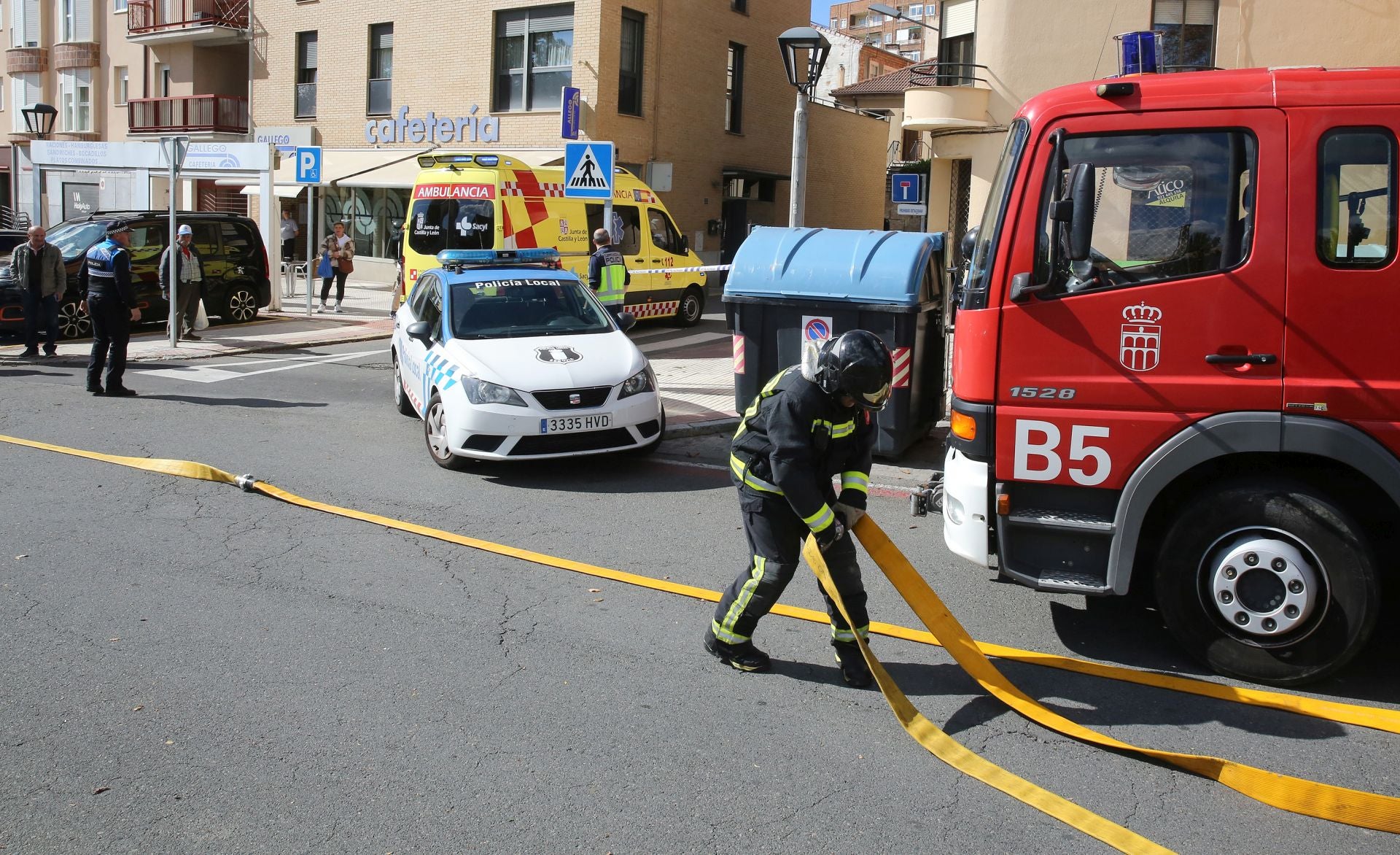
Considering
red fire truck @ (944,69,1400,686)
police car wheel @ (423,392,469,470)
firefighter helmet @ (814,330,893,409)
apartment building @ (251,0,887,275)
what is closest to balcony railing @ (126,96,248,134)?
apartment building @ (251,0,887,275)

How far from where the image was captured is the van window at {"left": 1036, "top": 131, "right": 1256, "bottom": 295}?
4957 millimetres

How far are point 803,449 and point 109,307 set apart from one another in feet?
30.9

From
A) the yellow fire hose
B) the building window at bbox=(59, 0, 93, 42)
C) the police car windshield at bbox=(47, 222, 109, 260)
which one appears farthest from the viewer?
the building window at bbox=(59, 0, 93, 42)

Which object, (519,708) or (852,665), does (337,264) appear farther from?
(852,665)

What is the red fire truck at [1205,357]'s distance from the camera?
15.8 feet

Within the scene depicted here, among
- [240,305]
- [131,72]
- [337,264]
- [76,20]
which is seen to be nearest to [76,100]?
[76,20]

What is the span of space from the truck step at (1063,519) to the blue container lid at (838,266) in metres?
4.12

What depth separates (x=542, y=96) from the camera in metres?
26.7

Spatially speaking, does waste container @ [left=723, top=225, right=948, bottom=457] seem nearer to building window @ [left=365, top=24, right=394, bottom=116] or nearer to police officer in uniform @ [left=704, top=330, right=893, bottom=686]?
police officer in uniform @ [left=704, top=330, right=893, bottom=686]

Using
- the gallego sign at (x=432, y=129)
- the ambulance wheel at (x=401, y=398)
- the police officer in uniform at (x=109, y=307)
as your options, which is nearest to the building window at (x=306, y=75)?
the gallego sign at (x=432, y=129)

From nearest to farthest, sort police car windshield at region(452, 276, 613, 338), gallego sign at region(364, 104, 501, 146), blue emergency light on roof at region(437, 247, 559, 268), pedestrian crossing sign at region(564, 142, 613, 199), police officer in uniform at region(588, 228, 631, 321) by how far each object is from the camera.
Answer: police car windshield at region(452, 276, 613, 338)
blue emergency light on roof at region(437, 247, 559, 268)
pedestrian crossing sign at region(564, 142, 613, 199)
police officer in uniform at region(588, 228, 631, 321)
gallego sign at region(364, 104, 501, 146)

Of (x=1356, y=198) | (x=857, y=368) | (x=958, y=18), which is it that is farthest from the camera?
(x=958, y=18)

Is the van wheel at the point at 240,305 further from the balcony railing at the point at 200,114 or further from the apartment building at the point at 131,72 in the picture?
the balcony railing at the point at 200,114

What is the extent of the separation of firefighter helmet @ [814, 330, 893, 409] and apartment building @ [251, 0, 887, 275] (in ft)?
71.5
